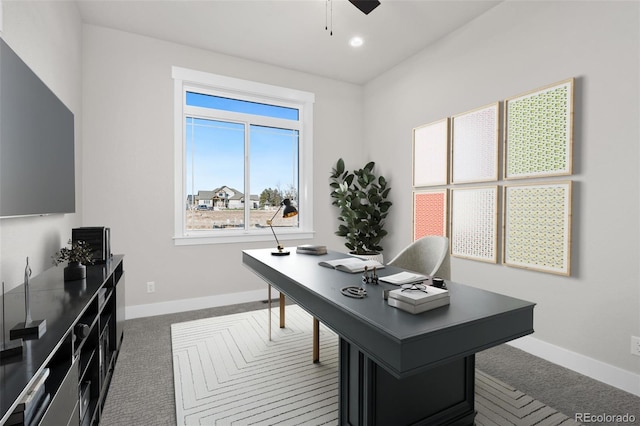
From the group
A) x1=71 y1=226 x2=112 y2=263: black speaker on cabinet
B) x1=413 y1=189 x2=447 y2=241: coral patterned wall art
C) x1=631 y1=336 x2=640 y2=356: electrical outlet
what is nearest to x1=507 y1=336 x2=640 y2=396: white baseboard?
x1=631 y1=336 x2=640 y2=356: electrical outlet

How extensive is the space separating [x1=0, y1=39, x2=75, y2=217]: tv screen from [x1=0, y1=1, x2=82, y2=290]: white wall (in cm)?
14

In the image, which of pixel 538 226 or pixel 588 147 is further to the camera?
pixel 538 226

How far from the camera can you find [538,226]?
2584 millimetres

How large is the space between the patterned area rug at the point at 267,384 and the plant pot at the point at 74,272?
93 cm

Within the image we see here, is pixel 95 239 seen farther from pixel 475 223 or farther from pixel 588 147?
pixel 588 147

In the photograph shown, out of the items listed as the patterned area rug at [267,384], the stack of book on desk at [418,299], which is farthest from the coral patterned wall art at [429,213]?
the stack of book on desk at [418,299]

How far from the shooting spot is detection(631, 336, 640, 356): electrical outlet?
81.2 inches

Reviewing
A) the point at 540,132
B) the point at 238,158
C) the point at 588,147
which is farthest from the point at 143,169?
the point at 588,147

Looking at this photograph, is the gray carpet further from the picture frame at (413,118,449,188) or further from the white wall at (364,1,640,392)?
the picture frame at (413,118,449,188)

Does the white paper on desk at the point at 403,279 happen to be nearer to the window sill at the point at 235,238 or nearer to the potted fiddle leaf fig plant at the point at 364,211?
the potted fiddle leaf fig plant at the point at 364,211

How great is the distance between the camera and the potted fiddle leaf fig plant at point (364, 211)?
4.21 metres

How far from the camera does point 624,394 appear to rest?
2068 mm

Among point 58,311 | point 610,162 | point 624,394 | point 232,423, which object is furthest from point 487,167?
point 58,311

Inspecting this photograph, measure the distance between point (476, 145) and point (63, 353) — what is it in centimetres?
331
